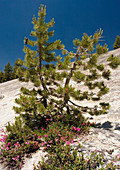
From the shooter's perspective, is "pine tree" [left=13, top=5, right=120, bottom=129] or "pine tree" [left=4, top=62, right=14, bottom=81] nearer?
"pine tree" [left=13, top=5, right=120, bottom=129]

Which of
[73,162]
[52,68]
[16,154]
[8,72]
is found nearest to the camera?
[73,162]

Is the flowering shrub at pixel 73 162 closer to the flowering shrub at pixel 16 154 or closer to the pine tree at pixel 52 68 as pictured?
the flowering shrub at pixel 16 154

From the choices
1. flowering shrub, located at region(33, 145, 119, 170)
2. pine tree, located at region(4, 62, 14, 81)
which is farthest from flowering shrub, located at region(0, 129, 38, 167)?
pine tree, located at region(4, 62, 14, 81)

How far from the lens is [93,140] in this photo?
4594mm

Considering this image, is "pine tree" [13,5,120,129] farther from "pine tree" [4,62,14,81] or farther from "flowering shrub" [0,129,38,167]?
"pine tree" [4,62,14,81]

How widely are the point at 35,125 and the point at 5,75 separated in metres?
39.9

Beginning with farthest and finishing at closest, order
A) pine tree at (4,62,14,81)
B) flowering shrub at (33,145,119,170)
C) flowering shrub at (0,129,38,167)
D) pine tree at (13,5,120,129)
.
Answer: pine tree at (4,62,14,81)
pine tree at (13,5,120,129)
flowering shrub at (0,129,38,167)
flowering shrub at (33,145,119,170)

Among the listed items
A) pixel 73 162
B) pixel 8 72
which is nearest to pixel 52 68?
pixel 73 162

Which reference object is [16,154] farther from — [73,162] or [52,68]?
[52,68]

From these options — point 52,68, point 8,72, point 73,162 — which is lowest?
point 73,162

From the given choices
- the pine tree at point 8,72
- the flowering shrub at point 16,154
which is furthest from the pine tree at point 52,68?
the pine tree at point 8,72

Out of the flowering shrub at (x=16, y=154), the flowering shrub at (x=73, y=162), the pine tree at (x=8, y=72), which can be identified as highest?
the pine tree at (x=8, y=72)

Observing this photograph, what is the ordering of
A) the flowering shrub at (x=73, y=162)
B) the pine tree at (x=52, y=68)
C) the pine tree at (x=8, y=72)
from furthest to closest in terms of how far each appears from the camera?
the pine tree at (x=8, y=72)
the pine tree at (x=52, y=68)
the flowering shrub at (x=73, y=162)

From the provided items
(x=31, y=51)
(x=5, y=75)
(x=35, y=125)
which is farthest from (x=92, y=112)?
(x=5, y=75)
